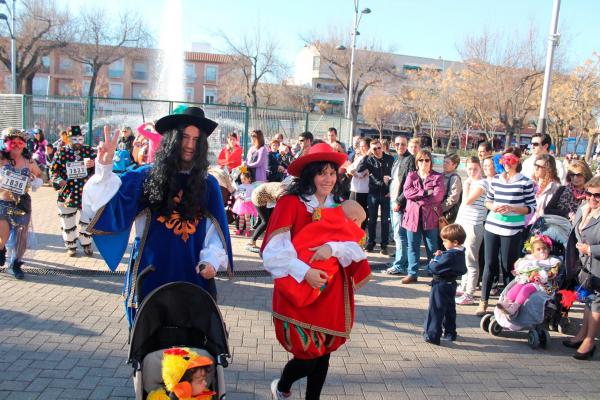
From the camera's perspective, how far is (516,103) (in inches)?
1101

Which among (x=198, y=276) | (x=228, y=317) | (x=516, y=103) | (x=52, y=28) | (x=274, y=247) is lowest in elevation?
(x=228, y=317)

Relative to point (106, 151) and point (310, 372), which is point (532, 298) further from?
point (106, 151)

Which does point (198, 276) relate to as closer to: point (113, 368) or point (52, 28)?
point (113, 368)

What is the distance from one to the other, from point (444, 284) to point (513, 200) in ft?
4.85

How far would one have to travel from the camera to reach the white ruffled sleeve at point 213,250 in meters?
3.23

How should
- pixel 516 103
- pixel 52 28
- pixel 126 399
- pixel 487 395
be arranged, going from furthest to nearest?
pixel 52 28 < pixel 516 103 < pixel 487 395 < pixel 126 399

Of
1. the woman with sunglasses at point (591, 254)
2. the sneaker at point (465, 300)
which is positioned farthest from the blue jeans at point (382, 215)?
the woman with sunglasses at point (591, 254)

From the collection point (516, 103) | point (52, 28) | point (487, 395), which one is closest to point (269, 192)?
point (487, 395)

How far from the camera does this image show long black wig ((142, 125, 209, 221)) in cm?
322

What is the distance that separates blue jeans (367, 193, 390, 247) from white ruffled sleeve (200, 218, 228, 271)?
18.6ft

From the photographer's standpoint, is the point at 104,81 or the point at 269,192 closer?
the point at 269,192

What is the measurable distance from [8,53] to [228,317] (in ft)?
104

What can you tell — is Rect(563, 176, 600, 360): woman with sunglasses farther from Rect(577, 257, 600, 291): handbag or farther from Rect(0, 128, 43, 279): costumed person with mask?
Rect(0, 128, 43, 279): costumed person with mask

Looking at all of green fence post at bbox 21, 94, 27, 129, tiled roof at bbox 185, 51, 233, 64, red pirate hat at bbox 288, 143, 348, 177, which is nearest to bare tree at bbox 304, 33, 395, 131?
tiled roof at bbox 185, 51, 233, 64
